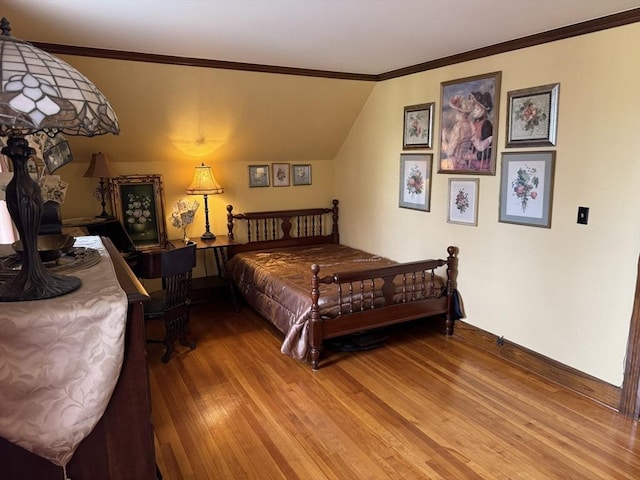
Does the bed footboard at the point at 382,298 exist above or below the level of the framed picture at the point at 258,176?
below

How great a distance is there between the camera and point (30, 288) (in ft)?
4.14

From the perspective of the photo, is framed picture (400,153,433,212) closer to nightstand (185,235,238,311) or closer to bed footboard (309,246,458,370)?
bed footboard (309,246,458,370)

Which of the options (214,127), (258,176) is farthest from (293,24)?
(258,176)

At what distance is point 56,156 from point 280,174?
91.1 inches

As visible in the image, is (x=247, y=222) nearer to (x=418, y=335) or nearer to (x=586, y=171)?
(x=418, y=335)

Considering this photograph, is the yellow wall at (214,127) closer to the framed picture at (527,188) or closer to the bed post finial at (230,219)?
the bed post finial at (230,219)

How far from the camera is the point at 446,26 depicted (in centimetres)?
271

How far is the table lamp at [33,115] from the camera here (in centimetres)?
99

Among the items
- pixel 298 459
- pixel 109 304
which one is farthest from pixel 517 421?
pixel 109 304

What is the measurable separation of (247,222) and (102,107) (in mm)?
3730

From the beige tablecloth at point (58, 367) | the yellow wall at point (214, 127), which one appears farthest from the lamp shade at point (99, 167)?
the beige tablecloth at point (58, 367)

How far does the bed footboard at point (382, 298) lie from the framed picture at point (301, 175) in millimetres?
1973

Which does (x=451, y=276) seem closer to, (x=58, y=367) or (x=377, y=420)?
(x=377, y=420)

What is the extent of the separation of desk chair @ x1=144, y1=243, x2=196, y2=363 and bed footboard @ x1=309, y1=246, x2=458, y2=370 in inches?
36.2
